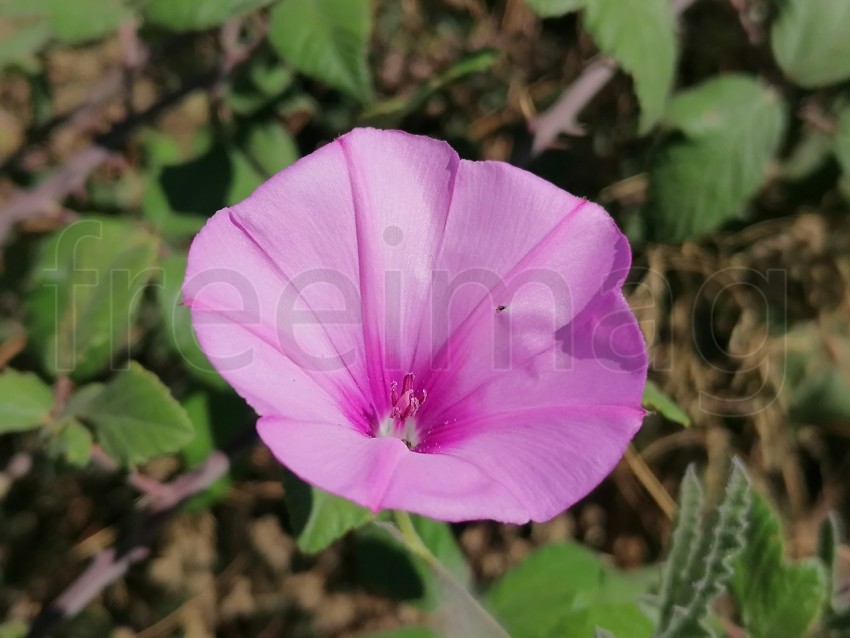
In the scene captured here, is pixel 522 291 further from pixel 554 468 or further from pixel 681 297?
pixel 681 297

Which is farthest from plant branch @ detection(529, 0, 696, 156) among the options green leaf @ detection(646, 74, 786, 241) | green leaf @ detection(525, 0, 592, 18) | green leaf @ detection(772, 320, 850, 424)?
green leaf @ detection(772, 320, 850, 424)

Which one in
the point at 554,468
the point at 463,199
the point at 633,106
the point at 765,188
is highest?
the point at 463,199

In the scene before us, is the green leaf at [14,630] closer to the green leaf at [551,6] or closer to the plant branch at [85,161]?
the plant branch at [85,161]

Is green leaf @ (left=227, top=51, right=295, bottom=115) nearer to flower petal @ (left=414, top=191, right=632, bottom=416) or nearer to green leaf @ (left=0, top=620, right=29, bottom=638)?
flower petal @ (left=414, top=191, right=632, bottom=416)

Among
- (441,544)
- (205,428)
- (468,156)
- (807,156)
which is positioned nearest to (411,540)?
(441,544)

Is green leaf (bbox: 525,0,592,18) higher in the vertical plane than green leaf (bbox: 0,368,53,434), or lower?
higher

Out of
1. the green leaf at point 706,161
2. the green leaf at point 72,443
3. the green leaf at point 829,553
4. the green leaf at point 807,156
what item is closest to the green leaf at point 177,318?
the green leaf at point 72,443

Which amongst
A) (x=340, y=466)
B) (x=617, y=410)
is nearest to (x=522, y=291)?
(x=617, y=410)
